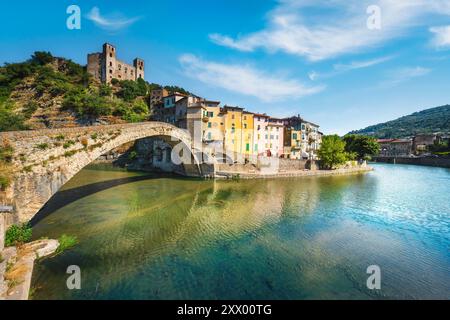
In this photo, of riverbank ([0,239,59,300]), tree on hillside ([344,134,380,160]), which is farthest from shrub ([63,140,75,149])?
tree on hillside ([344,134,380,160])

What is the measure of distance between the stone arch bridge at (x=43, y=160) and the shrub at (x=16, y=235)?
451 mm

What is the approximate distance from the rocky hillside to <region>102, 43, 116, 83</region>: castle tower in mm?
4580

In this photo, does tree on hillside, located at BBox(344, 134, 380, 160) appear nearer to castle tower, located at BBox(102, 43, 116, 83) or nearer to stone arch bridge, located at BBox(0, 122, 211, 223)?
stone arch bridge, located at BBox(0, 122, 211, 223)

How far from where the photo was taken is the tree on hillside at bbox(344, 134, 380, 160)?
51578mm

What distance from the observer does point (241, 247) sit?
10102 millimetres

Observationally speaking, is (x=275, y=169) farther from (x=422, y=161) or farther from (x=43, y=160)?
(x=422, y=161)

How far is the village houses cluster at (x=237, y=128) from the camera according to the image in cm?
3503

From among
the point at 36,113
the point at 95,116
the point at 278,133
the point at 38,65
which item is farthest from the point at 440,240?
the point at 38,65

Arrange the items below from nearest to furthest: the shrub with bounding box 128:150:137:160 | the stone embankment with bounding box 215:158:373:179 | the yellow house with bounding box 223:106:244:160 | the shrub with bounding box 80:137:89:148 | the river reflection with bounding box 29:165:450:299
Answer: the river reflection with bounding box 29:165:450:299 < the shrub with bounding box 80:137:89:148 < the stone embankment with bounding box 215:158:373:179 < the yellow house with bounding box 223:106:244:160 < the shrub with bounding box 128:150:137:160

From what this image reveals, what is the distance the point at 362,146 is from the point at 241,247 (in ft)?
190

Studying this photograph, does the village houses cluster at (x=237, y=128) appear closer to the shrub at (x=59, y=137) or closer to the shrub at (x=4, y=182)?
the shrub at (x=59, y=137)

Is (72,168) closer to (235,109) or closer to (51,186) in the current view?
(51,186)
